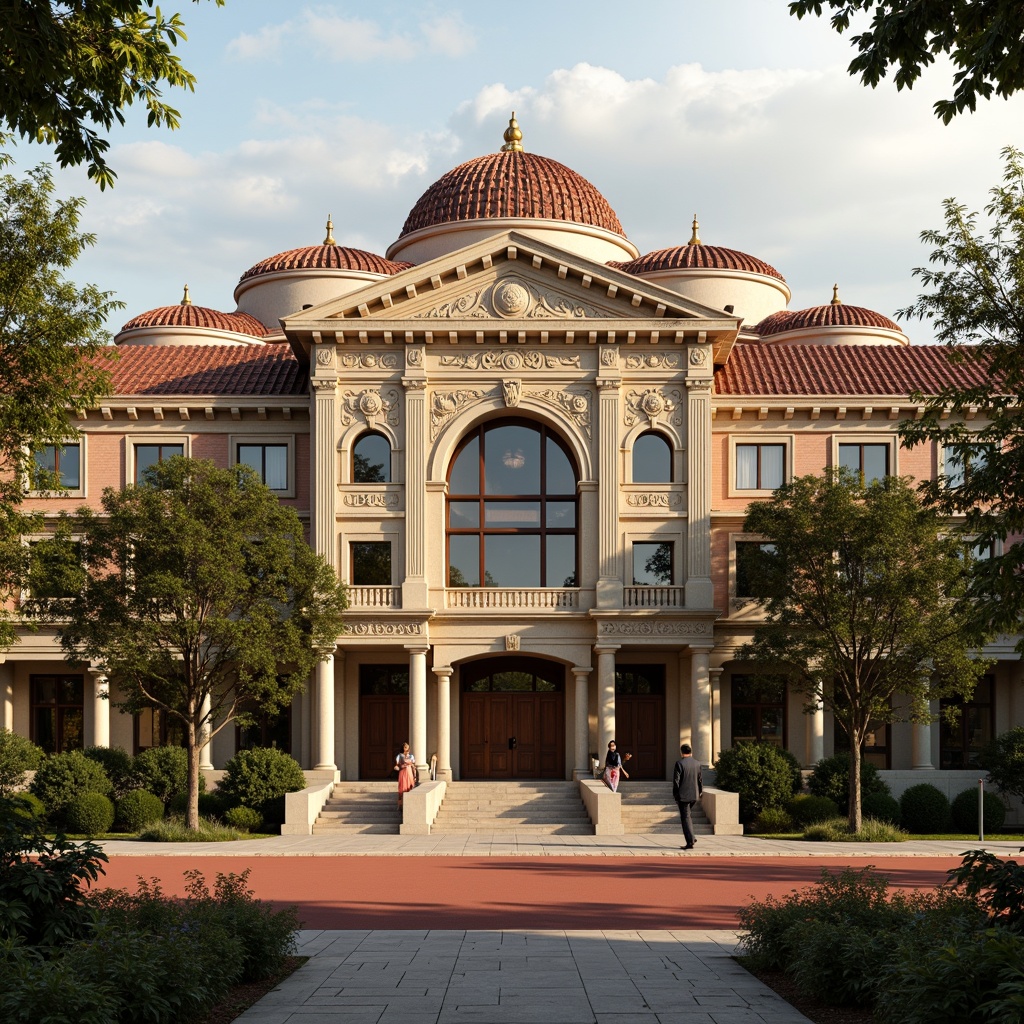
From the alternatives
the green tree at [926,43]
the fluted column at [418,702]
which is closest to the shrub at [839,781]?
the fluted column at [418,702]

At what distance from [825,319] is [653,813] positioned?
2458 cm

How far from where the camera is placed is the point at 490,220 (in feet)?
156

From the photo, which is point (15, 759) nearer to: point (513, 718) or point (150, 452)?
point (150, 452)

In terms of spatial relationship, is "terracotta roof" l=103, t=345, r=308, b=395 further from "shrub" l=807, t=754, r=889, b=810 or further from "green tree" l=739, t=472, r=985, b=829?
"shrub" l=807, t=754, r=889, b=810

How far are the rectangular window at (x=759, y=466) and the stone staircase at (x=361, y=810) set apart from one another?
14487mm

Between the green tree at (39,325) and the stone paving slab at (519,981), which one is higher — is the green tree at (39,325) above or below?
above

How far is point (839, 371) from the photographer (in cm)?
4147

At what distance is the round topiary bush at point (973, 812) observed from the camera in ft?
114

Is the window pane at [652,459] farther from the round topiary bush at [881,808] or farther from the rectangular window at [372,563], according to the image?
the round topiary bush at [881,808]

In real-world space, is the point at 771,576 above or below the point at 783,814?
above

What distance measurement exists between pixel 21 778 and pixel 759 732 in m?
21.7

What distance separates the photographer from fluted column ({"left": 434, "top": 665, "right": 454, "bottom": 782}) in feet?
123

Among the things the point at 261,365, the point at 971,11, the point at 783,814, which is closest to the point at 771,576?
the point at 783,814

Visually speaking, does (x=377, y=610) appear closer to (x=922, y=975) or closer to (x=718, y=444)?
(x=718, y=444)
